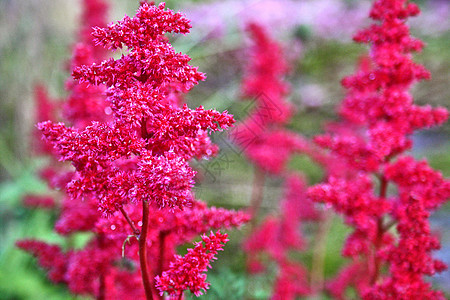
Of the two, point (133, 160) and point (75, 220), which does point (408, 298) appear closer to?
point (133, 160)

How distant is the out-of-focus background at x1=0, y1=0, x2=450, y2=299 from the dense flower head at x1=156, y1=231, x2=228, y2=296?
6.73ft

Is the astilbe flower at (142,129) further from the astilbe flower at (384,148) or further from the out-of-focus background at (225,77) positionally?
the out-of-focus background at (225,77)

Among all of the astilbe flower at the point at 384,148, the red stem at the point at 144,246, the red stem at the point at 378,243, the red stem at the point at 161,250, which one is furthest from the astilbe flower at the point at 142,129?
the red stem at the point at 378,243

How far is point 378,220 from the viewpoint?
1870 mm

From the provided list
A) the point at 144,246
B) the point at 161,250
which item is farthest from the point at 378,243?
the point at 144,246

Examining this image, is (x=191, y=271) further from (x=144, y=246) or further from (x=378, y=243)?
(x=378, y=243)

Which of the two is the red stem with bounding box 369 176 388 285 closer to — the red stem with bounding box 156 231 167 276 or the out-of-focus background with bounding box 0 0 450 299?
the red stem with bounding box 156 231 167 276

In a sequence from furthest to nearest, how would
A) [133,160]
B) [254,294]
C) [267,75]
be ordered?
1. [267,75]
2. [254,294]
3. [133,160]

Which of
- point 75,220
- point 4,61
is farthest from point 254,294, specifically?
point 4,61

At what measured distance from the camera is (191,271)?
1.31 meters

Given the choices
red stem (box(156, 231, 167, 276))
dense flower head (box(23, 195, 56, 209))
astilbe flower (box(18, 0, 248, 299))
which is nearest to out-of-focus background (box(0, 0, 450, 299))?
dense flower head (box(23, 195, 56, 209))

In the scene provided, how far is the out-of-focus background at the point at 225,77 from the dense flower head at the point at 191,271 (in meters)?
2.05

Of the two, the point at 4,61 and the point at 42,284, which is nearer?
the point at 42,284

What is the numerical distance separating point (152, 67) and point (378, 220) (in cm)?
105
